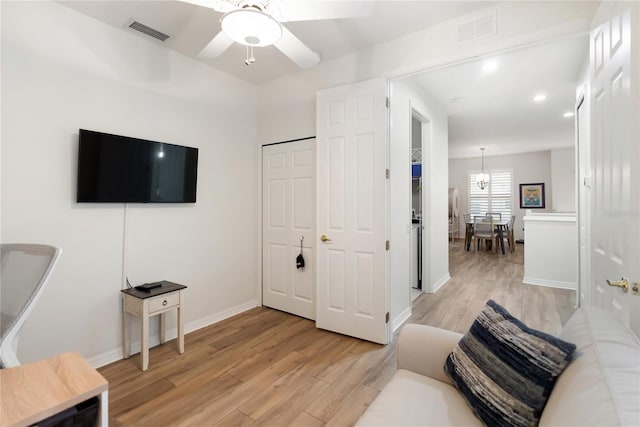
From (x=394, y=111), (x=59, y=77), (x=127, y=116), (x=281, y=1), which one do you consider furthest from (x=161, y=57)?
(x=394, y=111)

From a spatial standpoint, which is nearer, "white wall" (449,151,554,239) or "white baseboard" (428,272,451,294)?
"white baseboard" (428,272,451,294)

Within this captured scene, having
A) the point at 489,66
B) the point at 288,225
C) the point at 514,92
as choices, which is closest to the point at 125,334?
the point at 288,225

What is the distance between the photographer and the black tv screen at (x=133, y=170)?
2260 mm

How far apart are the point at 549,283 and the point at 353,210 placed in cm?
380

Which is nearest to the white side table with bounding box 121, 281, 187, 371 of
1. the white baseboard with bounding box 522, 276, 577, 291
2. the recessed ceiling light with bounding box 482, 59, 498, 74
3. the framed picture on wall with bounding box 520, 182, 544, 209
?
the recessed ceiling light with bounding box 482, 59, 498, 74

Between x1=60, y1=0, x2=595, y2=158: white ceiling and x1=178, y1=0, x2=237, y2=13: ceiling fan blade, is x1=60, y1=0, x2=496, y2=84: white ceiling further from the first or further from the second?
x1=178, y1=0, x2=237, y2=13: ceiling fan blade

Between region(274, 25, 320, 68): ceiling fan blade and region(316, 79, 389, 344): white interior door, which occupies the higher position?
region(274, 25, 320, 68): ceiling fan blade

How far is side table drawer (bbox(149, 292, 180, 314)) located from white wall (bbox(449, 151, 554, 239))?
31.6 feet

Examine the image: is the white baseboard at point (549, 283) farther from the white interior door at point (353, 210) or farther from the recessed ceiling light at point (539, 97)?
the white interior door at point (353, 210)

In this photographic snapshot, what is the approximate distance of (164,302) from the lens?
244 centimetres

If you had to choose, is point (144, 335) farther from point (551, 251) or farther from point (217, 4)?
point (551, 251)

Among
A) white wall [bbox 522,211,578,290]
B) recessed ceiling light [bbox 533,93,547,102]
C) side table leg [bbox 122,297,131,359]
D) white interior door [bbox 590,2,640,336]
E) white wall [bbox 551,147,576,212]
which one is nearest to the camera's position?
white interior door [bbox 590,2,640,336]

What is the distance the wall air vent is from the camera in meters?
2.21

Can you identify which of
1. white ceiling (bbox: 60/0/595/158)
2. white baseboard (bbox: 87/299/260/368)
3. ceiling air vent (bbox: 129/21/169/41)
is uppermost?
white ceiling (bbox: 60/0/595/158)
